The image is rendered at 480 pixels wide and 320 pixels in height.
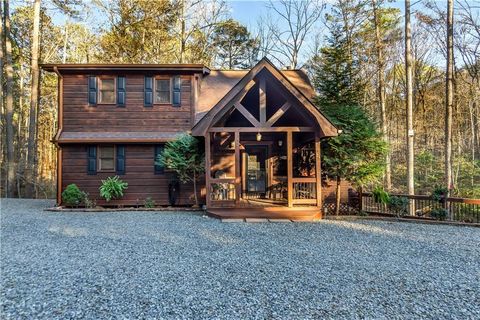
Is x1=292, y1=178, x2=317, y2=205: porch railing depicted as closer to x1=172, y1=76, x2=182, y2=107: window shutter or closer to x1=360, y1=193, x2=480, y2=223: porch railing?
x1=360, y1=193, x2=480, y2=223: porch railing

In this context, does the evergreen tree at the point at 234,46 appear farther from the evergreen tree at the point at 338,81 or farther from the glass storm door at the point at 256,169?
the glass storm door at the point at 256,169

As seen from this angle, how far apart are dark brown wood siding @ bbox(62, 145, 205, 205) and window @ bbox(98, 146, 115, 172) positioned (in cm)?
28

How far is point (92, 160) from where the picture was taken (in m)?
10.6

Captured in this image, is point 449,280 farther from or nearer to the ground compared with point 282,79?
nearer to the ground

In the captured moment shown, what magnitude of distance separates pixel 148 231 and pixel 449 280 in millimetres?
5986

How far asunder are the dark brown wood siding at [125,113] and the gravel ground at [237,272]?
194 inches

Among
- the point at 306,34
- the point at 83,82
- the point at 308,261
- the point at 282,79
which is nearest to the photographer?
the point at 308,261

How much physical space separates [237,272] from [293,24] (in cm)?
2117

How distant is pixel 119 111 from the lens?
35.7 feet

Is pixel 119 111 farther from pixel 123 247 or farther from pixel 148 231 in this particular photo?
pixel 123 247

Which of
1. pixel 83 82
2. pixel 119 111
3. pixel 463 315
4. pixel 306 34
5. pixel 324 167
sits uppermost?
pixel 306 34

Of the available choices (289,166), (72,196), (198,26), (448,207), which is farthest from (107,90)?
(448,207)

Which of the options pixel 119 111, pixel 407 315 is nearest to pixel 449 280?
pixel 407 315

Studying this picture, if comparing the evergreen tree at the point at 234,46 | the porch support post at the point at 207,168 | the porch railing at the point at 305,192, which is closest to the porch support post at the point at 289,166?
the porch railing at the point at 305,192
